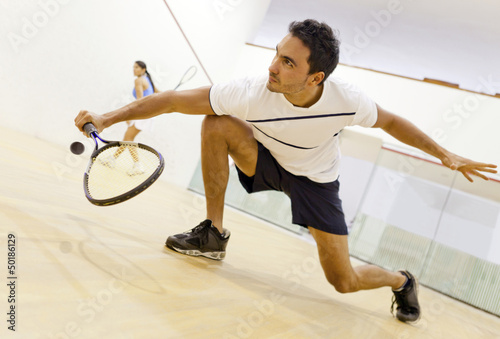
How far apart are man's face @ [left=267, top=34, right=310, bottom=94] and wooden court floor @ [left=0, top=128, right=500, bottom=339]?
1.97 ft

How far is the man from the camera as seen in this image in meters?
1.52

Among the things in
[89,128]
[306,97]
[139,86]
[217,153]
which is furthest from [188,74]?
[89,128]

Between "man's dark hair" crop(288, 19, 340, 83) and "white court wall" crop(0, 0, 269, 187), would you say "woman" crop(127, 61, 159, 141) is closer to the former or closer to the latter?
"white court wall" crop(0, 0, 269, 187)

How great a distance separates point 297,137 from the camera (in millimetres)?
1647

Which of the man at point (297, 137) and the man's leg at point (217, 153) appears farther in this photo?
the man's leg at point (217, 153)

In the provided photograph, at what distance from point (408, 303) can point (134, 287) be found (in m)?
1.21

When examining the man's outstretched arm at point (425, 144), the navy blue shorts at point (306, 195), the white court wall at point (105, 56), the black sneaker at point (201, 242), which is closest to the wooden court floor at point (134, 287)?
the black sneaker at point (201, 242)

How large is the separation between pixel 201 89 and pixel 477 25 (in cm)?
426

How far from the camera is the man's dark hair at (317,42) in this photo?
1523 mm

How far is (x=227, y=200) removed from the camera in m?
A: 5.89

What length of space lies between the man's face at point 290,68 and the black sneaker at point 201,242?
0.50m

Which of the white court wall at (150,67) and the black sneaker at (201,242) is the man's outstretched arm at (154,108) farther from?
the white court wall at (150,67)

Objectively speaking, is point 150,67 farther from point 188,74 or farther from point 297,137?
point 297,137

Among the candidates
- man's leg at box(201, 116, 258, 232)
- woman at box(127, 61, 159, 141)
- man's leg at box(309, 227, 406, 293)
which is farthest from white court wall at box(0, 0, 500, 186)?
man's leg at box(309, 227, 406, 293)
